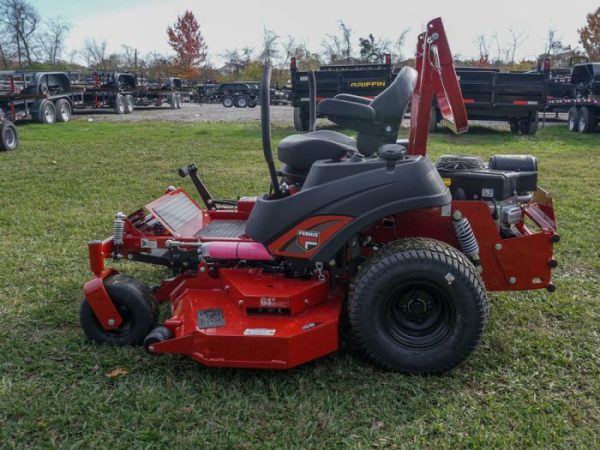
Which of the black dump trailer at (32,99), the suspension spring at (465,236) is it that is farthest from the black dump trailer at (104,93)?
the suspension spring at (465,236)

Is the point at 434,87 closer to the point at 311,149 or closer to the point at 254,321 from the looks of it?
the point at 311,149

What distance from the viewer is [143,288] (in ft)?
11.2

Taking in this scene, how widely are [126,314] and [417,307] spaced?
5.52ft

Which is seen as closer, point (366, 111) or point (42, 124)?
point (366, 111)

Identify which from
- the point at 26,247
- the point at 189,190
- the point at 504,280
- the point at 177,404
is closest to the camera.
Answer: the point at 177,404

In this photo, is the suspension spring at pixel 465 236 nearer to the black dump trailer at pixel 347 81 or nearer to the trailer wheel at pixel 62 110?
the black dump trailer at pixel 347 81

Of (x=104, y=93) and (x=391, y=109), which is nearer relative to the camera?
(x=391, y=109)

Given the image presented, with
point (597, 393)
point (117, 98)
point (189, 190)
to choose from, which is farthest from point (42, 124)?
point (597, 393)

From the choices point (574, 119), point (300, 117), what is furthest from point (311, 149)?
point (574, 119)

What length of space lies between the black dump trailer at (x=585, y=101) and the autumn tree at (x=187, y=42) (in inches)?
1513

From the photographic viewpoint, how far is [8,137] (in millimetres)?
11555

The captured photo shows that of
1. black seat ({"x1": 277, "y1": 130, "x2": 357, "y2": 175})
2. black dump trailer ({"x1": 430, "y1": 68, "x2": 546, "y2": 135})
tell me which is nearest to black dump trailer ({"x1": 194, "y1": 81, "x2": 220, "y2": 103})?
black dump trailer ({"x1": 430, "y1": 68, "x2": 546, "y2": 135})

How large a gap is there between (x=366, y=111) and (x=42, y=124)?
16549 millimetres

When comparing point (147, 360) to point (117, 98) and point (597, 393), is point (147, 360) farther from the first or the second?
point (117, 98)
